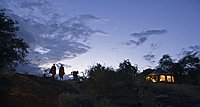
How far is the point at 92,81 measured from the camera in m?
31.5

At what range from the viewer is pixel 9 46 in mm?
34594

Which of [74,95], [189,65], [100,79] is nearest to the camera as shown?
[74,95]

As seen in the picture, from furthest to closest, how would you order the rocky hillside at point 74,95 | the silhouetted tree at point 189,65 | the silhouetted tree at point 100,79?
the silhouetted tree at point 189,65
the silhouetted tree at point 100,79
the rocky hillside at point 74,95

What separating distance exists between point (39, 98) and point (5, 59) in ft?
38.4

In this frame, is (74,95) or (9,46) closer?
(74,95)

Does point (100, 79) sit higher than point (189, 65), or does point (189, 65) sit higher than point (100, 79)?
point (189, 65)

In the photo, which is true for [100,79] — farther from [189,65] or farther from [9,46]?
[189,65]

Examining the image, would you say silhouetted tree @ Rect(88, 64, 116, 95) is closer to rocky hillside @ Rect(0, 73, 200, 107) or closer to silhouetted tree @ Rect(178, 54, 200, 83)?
rocky hillside @ Rect(0, 73, 200, 107)

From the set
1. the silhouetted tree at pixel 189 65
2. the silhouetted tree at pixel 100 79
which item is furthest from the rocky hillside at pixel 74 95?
the silhouetted tree at pixel 189 65

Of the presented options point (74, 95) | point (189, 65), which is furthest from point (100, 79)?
point (189, 65)

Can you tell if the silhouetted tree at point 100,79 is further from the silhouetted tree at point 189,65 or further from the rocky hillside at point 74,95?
the silhouetted tree at point 189,65

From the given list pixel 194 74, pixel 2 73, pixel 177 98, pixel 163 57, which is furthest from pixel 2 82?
pixel 163 57

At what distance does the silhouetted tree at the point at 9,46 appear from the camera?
34062mm

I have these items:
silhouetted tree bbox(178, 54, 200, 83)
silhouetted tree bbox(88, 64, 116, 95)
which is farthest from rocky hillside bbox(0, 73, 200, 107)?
silhouetted tree bbox(178, 54, 200, 83)
